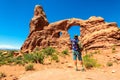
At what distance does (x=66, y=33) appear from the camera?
35.9 metres

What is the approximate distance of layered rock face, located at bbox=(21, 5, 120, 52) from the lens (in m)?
29.0

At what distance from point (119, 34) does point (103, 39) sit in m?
2.34

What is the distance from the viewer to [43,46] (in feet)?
118

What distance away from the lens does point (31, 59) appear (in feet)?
56.6

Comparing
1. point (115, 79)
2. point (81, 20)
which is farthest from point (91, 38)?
point (115, 79)

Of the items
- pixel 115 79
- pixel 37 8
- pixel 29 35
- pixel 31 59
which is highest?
pixel 37 8

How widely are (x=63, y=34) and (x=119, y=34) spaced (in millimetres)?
10397

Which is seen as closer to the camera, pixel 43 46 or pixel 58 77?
pixel 58 77

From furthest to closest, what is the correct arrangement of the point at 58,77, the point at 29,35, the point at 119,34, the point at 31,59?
the point at 29,35
the point at 119,34
the point at 31,59
the point at 58,77

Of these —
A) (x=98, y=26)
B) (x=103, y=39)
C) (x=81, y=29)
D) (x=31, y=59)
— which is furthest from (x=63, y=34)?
(x=31, y=59)

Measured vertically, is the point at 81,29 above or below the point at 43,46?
above

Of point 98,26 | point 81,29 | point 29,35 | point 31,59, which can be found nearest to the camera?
point 31,59

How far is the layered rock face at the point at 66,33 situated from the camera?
95.1 ft

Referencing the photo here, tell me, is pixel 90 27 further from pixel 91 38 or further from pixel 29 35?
pixel 29 35
